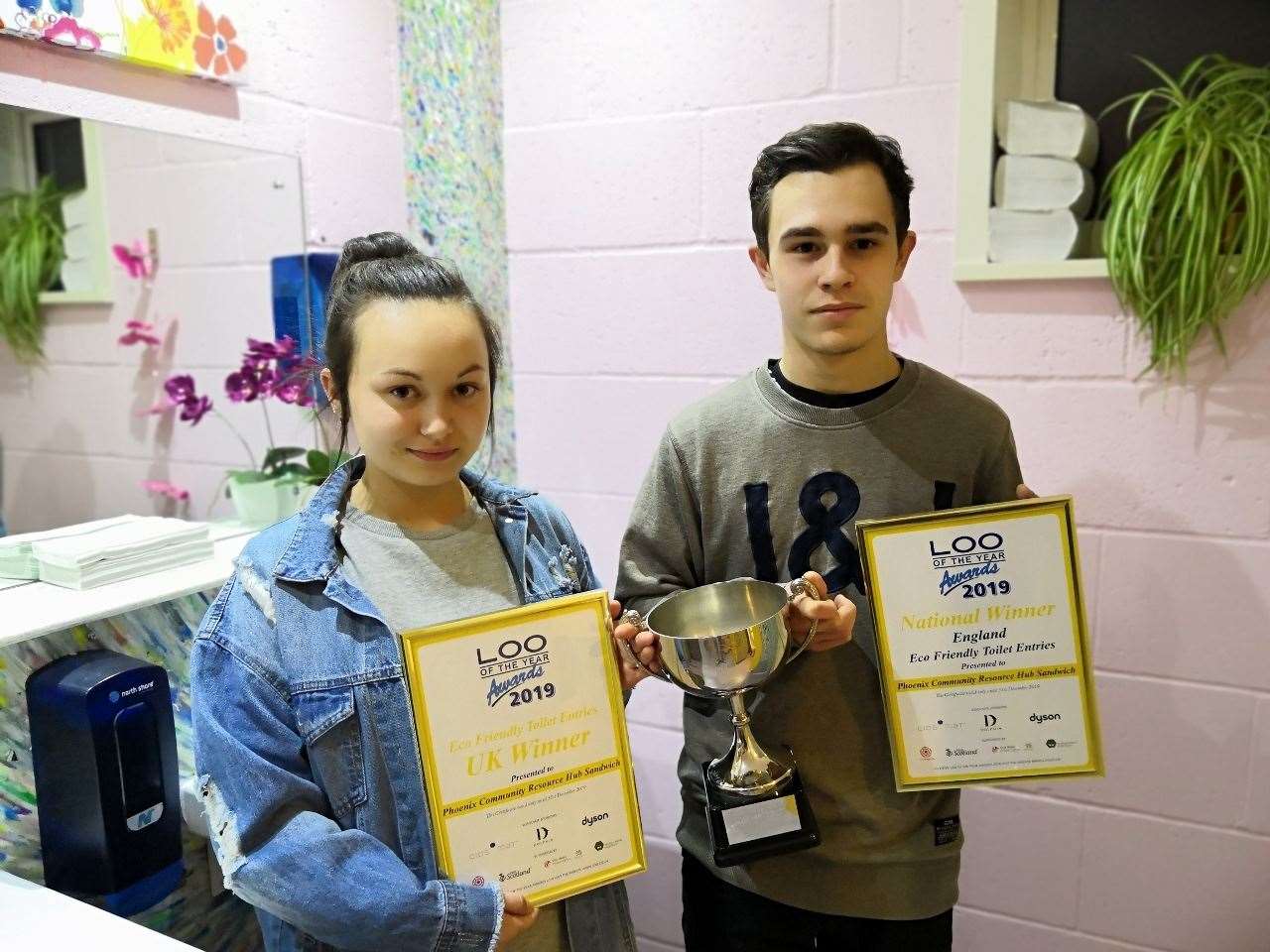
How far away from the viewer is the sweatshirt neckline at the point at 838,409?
4.16 feet

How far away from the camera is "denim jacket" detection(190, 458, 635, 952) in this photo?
98cm

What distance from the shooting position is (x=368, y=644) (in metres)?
1.05

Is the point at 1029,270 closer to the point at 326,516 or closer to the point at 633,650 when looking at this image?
the point at 633,650

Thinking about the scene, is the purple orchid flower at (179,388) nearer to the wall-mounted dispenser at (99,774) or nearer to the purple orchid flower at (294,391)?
the purple orchid flower at (294,391)

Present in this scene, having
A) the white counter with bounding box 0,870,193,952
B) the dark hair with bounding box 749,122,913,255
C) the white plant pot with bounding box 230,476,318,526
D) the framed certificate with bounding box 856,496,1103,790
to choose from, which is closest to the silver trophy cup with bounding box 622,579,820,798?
the framed certificate with bounding box 856,496,1103,790

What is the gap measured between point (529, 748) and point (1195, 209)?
125cm

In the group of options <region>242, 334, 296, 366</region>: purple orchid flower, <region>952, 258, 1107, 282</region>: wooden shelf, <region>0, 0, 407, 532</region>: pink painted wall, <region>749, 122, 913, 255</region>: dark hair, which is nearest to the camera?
<region>749, 122, 913, 255</region>: dark hair

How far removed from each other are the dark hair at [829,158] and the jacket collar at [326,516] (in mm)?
484

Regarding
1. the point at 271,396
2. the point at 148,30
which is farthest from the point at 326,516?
the point at 148,30

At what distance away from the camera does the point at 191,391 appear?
175 cm

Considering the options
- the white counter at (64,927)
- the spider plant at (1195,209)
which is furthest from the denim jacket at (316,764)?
the spider plant at (1195,209)

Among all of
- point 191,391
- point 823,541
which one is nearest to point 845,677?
point 823,541

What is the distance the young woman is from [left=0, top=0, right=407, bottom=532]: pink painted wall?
634 mm

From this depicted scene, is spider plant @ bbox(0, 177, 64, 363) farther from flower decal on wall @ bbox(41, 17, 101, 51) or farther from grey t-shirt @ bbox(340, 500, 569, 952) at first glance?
grey t-shirt @ bbox(340, 500, 569, 952)
